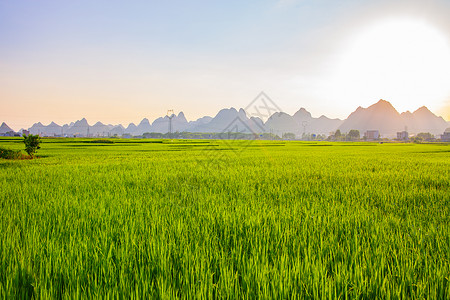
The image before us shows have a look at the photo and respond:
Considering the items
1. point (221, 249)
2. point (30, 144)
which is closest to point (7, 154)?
point (30, 144)

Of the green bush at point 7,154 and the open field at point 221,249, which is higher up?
the green bush at point 7,154

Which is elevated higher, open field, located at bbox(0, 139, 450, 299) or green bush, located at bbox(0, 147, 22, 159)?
green bush, located at bbox(0, 147, 22, 159)

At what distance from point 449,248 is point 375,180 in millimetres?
4776

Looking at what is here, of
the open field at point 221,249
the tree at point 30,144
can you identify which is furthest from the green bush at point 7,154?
the open field at point 221,249

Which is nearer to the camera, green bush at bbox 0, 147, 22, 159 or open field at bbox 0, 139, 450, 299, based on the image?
open field at bbox 0, 139, 450, 299

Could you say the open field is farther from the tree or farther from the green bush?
the tree

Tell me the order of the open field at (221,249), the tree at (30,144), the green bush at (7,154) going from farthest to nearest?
the tree at (30,144) < the green bush at (7,154) < the open field at (221,249)

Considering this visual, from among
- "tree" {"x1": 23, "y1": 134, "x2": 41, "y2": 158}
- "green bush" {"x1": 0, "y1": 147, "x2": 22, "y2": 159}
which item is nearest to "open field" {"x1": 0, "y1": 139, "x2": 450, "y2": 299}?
"green bush" {"x1": 0, "y1": 147, "x2": 22, "y2": 159}

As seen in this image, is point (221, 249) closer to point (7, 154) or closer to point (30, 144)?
point (7, 154)

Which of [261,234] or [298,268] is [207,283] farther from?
[261,234]

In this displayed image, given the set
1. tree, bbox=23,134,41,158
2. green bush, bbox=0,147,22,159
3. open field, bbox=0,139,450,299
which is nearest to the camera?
open field, bbox=0,139,450,299

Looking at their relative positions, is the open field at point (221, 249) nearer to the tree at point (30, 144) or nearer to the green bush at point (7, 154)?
the green bush at point (7, 154)

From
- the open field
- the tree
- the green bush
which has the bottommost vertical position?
the open field

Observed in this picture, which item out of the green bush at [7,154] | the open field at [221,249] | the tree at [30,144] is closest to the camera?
the open field at [221,249]
